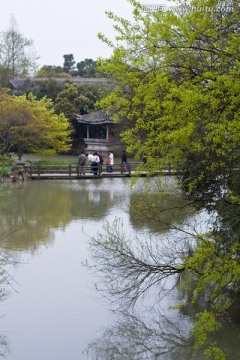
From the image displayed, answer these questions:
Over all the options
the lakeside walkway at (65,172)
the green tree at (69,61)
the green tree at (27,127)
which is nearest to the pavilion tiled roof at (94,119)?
the green tree at (27,127)

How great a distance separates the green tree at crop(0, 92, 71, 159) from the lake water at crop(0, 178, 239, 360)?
29.0 feet

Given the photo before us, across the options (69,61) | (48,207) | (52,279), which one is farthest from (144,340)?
(69,61)

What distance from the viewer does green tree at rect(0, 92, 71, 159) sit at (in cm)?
2780

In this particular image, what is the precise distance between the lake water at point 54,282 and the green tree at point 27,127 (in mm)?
8827

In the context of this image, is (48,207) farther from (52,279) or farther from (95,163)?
(95,163)

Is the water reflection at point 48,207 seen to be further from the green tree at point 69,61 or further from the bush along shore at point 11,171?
the green tree at point 69,61

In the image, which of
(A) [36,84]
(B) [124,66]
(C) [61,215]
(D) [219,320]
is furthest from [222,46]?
(A) [36,84]

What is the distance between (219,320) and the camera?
8164 millimetres

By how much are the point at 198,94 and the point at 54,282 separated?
19.3 ft

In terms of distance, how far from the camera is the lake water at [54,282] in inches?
311

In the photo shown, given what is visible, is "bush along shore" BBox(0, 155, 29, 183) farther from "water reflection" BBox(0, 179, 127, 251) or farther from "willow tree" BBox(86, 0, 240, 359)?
"willow tree" BBox(86, 0, 240, 359)

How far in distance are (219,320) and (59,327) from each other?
7.74 feet

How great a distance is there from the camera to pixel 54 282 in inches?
409

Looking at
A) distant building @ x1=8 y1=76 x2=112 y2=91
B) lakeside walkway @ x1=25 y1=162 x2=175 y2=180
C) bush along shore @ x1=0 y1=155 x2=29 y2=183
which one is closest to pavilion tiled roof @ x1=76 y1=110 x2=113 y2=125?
distant building @ x1=8 y1=76 x2=112 y2=91
